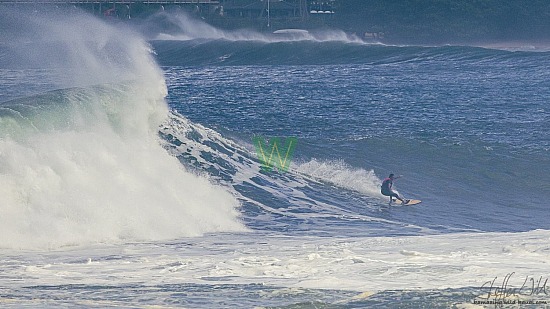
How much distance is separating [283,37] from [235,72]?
32151 mm

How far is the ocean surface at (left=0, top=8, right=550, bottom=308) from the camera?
38.3 feet

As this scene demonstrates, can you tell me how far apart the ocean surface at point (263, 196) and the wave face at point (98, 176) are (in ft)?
0.14

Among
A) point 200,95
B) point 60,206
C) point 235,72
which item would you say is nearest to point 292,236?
point 60,206

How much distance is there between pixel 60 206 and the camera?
16.6 m

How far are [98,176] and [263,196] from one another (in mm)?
3779

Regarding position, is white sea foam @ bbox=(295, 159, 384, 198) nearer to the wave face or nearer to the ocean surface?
the ocean surface

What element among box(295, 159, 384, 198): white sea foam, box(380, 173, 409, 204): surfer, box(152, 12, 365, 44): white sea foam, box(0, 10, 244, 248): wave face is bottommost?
box(152, 12, 365, 44): white sea foam

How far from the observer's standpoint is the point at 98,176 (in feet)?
60.1

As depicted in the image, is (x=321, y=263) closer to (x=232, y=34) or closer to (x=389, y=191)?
(x=389, y=191)

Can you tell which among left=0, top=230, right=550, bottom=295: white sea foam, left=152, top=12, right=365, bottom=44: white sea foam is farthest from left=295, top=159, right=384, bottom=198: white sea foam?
left=152, top=12, right=365, bottom=44: white sea foam

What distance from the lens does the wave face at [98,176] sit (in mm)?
16156

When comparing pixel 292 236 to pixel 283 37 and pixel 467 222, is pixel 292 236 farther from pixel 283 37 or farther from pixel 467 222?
pixel 283 37

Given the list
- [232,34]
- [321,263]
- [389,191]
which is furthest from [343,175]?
[232,34]

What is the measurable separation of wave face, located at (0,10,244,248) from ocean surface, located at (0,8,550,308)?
41 mm
